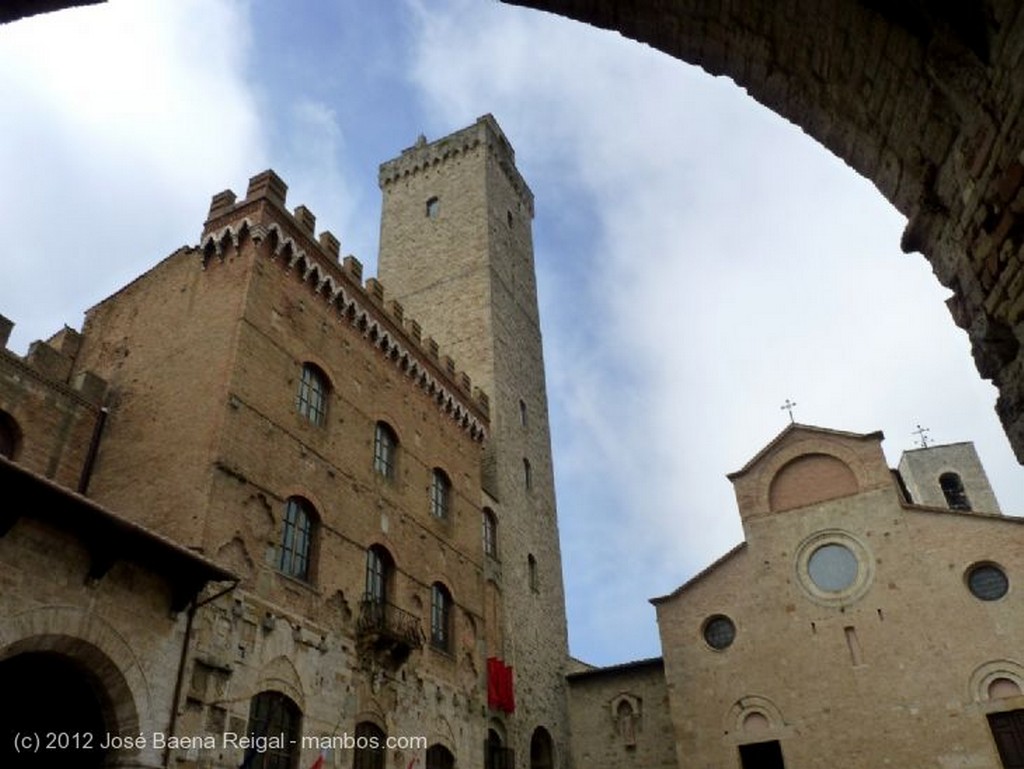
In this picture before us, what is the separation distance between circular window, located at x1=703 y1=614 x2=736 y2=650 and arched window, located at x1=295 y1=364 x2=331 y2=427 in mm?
12393

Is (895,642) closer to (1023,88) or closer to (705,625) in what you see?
Answer: (705,625)

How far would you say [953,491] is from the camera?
123 ft

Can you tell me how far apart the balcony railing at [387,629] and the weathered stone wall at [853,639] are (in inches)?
361

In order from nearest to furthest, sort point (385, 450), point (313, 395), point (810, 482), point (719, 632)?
point (313, 395), point (385, 450), point (719, 632), point (810, 482)

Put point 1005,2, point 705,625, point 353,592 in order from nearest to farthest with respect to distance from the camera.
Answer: point 1005,2
point 353,592
point 705,625

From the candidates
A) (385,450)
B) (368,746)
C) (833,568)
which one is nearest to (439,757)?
(368,746)

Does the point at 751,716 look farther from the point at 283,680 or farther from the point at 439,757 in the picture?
the point at 283,680

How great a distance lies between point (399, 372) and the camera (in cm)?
1783

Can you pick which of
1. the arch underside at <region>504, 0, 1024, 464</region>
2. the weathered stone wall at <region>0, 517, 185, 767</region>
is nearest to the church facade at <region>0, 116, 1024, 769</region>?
the weathered stone wall at <region>0, 517, 185, 767</region>

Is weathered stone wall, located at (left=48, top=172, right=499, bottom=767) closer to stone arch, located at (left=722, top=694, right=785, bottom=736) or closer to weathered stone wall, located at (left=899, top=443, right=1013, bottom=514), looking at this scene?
stone arch, located at (left=722, top=694, right=785, bottom=736)

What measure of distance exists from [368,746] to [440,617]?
3.85m

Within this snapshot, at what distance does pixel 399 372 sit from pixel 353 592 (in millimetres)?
5551

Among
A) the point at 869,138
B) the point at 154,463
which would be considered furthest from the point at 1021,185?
the point at 154,463

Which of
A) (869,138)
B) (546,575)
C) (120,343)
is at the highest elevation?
(120,343)
